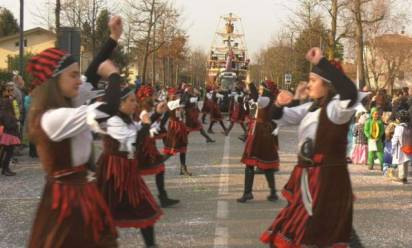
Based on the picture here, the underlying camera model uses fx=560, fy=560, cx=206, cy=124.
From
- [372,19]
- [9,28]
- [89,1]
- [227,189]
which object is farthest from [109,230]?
[9,28]

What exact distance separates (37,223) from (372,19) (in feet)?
76.0

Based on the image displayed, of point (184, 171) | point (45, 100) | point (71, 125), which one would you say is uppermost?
point (45, 100)

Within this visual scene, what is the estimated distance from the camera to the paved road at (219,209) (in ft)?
20.5

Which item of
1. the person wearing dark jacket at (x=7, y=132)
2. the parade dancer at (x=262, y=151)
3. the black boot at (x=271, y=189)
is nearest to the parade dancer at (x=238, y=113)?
the person wearing dark jacket at (x=7, y=132)

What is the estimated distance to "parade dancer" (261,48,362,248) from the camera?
3992 mm

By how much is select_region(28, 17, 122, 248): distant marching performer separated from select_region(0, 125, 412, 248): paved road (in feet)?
8.16

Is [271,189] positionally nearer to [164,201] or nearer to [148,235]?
[164,201]

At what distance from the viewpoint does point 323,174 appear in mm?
4105

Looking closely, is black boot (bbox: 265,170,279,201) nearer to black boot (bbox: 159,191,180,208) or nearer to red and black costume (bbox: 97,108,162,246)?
black boot (bbox: 159,191,180,208)

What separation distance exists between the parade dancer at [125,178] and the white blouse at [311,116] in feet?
5.23

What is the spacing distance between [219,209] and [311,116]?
3785 mm

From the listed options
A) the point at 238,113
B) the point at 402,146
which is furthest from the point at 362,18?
the point at 402,146

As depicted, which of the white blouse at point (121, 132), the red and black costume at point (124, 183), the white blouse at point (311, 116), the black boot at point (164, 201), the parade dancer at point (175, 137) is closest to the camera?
the white blouse at point (311, 116)

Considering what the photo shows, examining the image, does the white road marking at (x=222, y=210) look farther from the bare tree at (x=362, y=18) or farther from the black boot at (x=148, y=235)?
the bare tree at (x=362, y=18)
